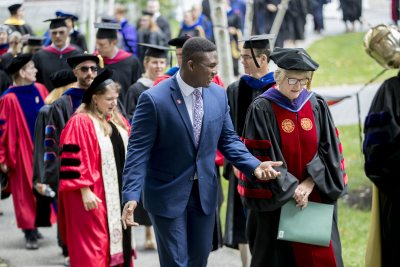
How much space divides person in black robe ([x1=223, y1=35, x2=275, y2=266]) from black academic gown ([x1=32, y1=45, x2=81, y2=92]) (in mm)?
3699

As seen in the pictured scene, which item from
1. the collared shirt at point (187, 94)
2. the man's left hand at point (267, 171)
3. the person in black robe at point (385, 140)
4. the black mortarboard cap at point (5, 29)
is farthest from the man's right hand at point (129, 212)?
the black mortarboard cap at point (5, 29)

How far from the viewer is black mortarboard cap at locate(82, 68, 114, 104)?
7.96 meters

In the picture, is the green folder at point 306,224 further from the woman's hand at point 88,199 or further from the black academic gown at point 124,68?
the black academic gown at point 124,68

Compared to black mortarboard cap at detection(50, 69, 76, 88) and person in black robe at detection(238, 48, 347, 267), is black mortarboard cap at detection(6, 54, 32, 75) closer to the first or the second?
black mortarboard cap at detection(50, 69, 76, 88)

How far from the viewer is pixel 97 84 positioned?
7969mm

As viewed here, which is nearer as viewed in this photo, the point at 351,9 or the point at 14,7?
the point at 14,7

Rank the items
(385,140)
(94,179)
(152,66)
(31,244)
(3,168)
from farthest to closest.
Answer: (3,168) → (31,244) → (152,66) → (94,179) → (385,140)

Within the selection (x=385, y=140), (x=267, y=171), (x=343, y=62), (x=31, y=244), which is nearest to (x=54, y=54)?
(x=31, y=244)

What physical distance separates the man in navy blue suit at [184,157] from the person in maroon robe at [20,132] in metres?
4.00

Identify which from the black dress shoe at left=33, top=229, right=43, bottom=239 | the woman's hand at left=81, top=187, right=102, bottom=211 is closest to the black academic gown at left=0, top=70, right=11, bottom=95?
the black dress shoe at left=33, top=229, right=43, bottom=239

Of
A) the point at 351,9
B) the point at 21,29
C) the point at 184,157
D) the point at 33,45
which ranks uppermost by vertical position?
the point at 184,157

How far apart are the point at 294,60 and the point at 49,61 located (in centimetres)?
A: 547

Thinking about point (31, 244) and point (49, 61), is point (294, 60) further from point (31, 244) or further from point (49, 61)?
point (49, 61)

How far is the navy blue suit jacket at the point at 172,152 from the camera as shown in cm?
646
